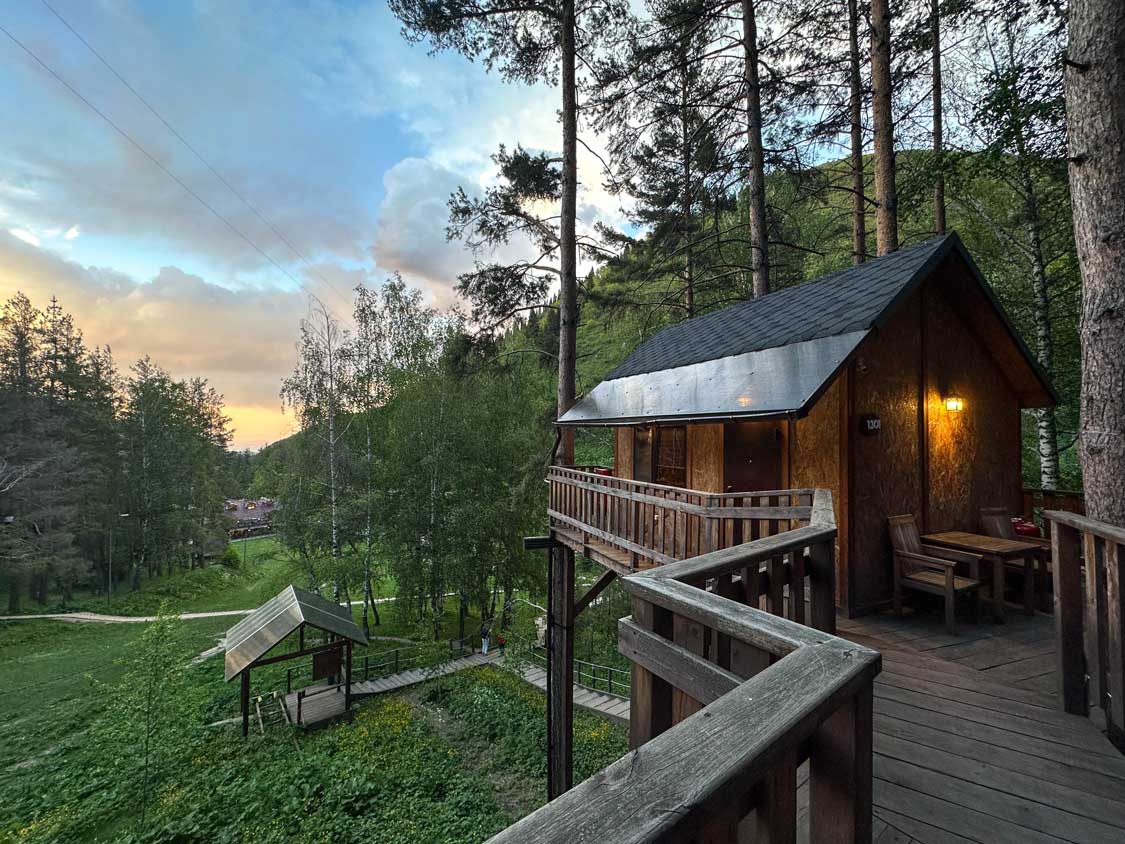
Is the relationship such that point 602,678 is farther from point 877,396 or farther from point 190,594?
point 190,594

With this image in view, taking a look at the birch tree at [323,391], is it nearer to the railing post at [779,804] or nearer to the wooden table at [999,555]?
the wooden table at [999,555]

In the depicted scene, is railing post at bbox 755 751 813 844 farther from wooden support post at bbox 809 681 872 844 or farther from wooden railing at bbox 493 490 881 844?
wooden support post at bbox 809 681 872 844

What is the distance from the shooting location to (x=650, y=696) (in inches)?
57.1

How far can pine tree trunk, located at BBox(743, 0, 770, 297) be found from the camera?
9.22 m

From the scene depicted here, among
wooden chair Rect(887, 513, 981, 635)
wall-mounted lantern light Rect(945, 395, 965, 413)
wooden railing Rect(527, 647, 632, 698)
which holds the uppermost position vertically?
wall-mounted lantern light Rect(945, 395, 965, 413)

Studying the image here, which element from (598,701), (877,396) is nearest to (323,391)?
(598,701)

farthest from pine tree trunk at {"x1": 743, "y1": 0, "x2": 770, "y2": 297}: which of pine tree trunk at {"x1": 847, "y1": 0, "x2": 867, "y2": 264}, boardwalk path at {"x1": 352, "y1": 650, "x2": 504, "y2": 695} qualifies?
boardwalk path at {"x1": 352, "y1": 650, "x2": 504, "y2": 695}

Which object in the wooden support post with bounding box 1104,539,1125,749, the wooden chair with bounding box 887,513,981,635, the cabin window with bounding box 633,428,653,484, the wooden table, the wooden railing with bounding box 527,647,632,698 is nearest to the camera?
the wooden support post with bounding box 1104,539,1125,749

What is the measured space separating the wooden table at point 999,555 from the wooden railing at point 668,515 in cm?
163

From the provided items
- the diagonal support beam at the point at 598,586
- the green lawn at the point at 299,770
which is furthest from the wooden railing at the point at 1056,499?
the green lawn at the point at 299,770

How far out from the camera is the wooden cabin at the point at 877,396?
451cm

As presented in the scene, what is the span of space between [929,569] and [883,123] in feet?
25.6

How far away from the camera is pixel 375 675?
42.2 ft

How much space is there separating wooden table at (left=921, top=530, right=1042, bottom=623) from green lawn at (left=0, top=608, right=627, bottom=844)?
22.9ft
